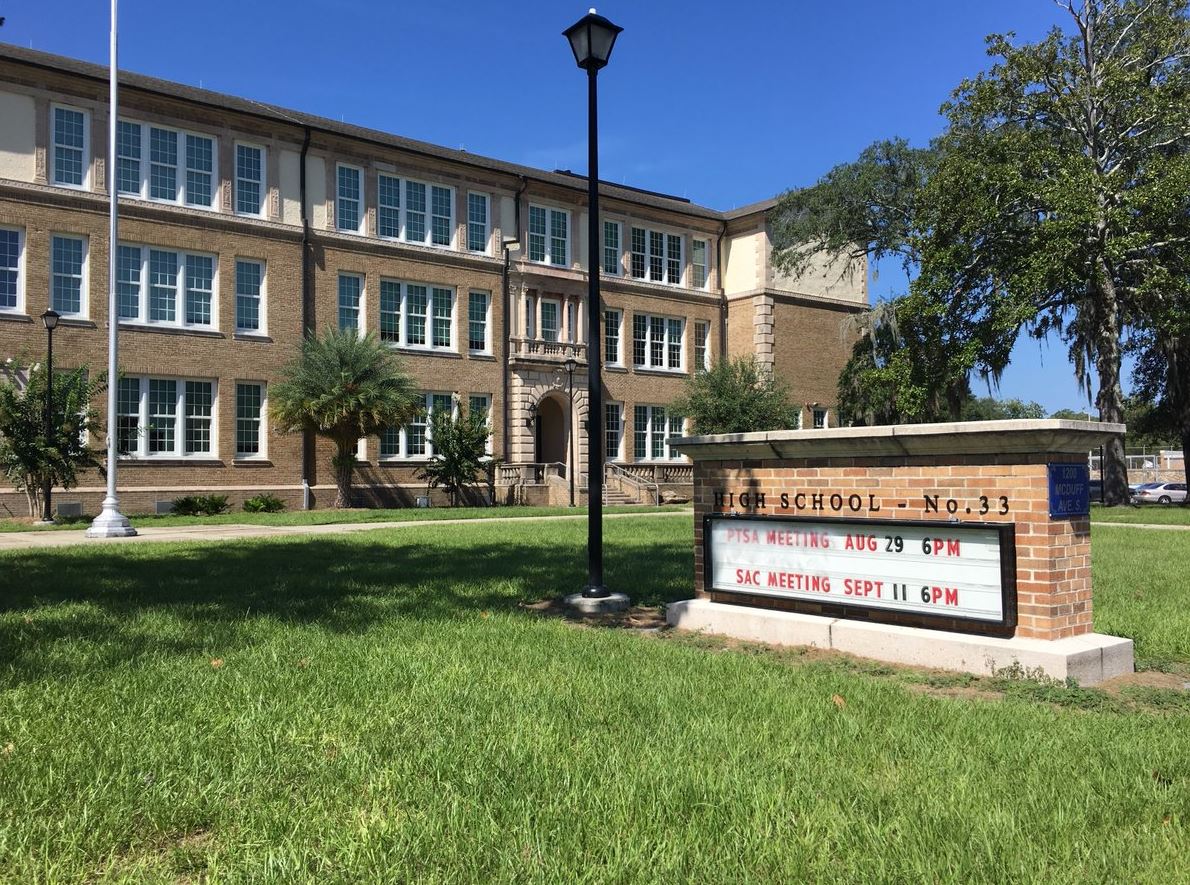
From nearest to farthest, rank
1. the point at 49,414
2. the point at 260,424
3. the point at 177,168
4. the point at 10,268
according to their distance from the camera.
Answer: the point at 49,414, the point at 10,268, the point at 177,168, the point at 260,424

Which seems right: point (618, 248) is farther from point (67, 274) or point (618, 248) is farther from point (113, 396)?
point (113, 396)

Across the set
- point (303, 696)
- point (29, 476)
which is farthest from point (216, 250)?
point (303, 696)

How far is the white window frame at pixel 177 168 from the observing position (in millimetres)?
27578

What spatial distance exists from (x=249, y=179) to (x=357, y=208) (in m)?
3.74

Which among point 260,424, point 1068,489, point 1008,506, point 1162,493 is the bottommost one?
point 1162,493

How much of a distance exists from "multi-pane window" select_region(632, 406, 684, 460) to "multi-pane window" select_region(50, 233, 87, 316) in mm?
21081

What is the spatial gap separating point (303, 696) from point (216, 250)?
87.9 ft

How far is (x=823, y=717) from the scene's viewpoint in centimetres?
467

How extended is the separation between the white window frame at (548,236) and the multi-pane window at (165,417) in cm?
1361

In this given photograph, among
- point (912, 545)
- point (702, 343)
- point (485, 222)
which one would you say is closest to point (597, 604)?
point (912, 545)

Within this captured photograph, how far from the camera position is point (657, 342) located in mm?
40656

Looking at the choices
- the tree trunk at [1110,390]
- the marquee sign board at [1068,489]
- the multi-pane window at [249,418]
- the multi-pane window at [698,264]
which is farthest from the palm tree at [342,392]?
the marquee sign board at [1068,489]

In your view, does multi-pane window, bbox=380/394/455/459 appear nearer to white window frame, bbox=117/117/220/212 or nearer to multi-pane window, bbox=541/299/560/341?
multi-pane window, bbox=541/299/560/341

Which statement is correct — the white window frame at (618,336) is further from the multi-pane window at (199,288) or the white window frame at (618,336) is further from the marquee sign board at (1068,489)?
the marquee sign board at (1068,489)
